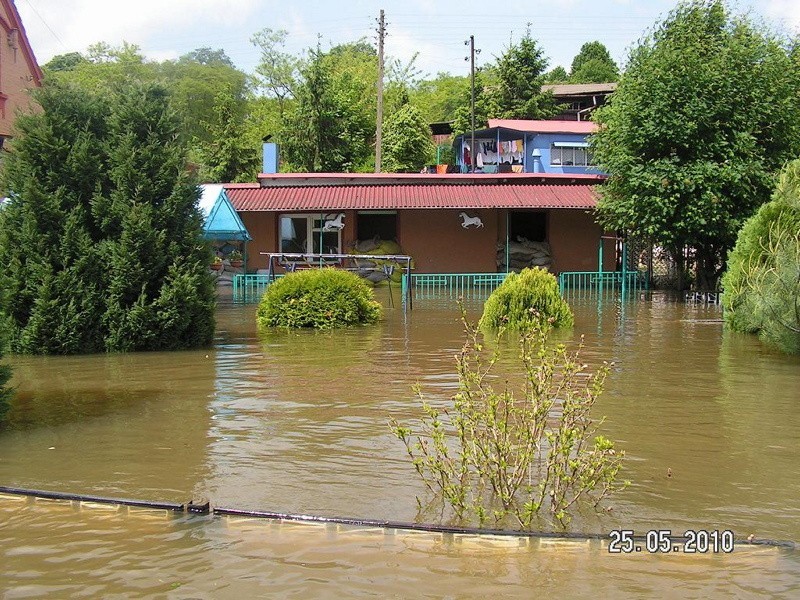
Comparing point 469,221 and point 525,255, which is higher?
point 469,221

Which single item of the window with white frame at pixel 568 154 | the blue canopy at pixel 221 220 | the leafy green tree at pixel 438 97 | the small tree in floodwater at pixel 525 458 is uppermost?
the leafy green tree at pixel 438 97

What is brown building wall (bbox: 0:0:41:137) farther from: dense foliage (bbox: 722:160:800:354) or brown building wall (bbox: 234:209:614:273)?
dense foliage (bbox: 722:160:800:354)

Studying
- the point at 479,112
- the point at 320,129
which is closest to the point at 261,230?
the point at 320,129

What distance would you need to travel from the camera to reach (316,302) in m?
15.7

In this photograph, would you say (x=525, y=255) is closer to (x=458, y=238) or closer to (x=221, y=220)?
(x=458, y=238)

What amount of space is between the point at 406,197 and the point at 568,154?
471 inches

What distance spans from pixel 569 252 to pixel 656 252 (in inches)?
120

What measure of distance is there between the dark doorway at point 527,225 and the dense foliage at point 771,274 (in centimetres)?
1541

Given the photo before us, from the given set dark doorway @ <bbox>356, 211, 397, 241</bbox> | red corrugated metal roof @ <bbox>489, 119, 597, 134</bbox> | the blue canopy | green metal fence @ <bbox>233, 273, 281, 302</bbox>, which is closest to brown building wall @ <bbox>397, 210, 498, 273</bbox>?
dark doorway @ <bbox>356, 211, 397, 241</bbox>

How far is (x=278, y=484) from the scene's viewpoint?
20.6ft

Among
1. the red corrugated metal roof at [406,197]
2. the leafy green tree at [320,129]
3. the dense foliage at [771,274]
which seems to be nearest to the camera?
the dense foliage at [771,274]

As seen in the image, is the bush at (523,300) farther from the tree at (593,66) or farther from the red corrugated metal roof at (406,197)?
the tree at (593,66)

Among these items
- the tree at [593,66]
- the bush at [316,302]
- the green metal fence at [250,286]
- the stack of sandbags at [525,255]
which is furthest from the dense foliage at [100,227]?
the tree at [593,66]

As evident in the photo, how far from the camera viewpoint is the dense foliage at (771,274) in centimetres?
1130
